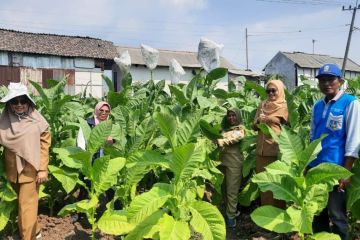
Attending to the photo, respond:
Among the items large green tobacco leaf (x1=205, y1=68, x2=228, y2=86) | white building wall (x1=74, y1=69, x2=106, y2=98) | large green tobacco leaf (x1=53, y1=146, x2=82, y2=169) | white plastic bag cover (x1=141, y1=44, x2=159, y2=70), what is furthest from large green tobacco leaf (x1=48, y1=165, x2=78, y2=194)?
white building wall (x1=74, y1=69, x2=106, y2=98)

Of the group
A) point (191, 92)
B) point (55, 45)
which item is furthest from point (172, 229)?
point (55, 45)

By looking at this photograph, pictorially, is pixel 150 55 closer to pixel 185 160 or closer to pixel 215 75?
pixel 215 75

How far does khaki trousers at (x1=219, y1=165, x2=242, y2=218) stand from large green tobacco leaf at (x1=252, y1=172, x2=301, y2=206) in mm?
1187

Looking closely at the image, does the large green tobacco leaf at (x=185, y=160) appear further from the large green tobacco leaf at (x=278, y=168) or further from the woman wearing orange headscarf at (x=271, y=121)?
the woman wearing orange headscarf at (x=271, y=121)

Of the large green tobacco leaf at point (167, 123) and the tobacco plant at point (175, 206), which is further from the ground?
the large green tobacco leaf at point (167, 123)

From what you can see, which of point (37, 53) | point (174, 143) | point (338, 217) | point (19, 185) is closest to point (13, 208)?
point (19, 185)

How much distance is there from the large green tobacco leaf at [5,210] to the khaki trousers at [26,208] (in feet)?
Result: 0.26

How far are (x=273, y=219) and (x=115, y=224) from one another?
3.43ft

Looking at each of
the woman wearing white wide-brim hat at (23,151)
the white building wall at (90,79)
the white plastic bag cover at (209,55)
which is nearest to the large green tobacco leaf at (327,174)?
the woman wearing white wide-brim hat at (23,151)

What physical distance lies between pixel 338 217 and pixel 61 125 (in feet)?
8.97

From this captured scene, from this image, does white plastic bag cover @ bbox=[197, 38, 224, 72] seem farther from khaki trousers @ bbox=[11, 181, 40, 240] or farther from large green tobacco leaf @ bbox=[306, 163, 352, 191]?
large green tobacco leaf @ bbox=[306, 163, 352, 191]

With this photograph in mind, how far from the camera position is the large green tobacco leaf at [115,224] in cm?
284

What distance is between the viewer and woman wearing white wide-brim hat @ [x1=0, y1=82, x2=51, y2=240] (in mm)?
3400

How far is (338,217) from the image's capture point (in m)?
A: 3.01
